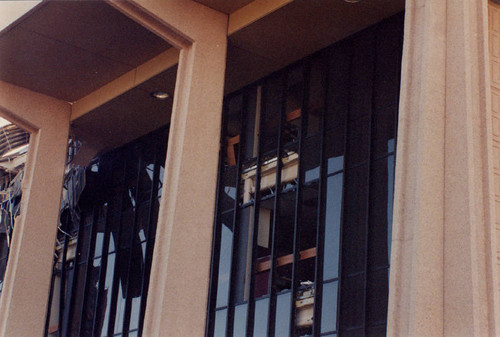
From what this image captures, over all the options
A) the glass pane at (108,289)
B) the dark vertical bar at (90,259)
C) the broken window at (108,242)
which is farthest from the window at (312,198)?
the dark vertical bar at (90,259)

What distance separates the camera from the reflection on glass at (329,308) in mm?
15477

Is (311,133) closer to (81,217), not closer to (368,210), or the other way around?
(368,210)

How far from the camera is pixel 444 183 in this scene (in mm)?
10414

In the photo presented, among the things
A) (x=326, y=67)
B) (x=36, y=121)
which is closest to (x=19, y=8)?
(x=36, y=121)

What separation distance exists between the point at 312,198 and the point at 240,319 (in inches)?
117

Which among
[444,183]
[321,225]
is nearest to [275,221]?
[321,225]

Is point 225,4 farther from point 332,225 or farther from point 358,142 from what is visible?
point 332,225

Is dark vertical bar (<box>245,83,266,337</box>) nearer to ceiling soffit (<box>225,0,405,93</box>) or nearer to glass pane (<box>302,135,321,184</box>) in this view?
ceiling soffit (<box>225,0,405,93</box>)

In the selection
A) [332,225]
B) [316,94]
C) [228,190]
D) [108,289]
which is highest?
Result: [316,94]

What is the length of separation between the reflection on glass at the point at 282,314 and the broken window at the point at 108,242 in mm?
5096

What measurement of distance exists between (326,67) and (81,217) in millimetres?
9995

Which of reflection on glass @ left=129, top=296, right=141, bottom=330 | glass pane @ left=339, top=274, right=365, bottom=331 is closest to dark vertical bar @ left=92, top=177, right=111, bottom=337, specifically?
reflection on glass @ left=129, top=296, right=141, bottom=330

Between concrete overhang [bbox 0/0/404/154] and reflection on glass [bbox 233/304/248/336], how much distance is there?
515 cm

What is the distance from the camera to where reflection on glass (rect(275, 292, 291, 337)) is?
16345 millimetres
